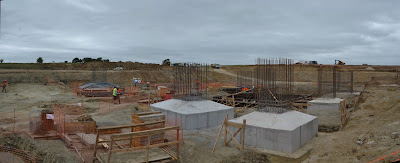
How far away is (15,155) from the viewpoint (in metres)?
11.9

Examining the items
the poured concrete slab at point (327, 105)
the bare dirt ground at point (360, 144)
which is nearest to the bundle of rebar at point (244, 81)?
the poured concrete slab at point (327, 105)

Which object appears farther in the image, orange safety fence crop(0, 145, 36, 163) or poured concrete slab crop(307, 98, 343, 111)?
poured concrete slab crop(307, 98, 343, 111)

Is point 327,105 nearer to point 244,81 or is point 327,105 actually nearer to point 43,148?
point 43,148

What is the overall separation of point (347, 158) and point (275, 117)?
3.64 metres

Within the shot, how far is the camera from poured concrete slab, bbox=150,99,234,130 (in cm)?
1540

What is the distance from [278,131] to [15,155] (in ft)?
36.2

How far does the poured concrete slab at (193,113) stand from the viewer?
15398 millimetres

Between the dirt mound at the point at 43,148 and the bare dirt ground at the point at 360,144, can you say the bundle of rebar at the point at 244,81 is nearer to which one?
the bare dirt ground at the point at 360,144

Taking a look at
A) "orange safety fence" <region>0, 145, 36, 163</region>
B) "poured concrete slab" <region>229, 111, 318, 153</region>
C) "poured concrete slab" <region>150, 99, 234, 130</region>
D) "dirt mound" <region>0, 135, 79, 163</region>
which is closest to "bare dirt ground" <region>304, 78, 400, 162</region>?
"poured concrete slab" <region>229, 111, 318, 153</region>

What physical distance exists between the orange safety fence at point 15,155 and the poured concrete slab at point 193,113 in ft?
23.3

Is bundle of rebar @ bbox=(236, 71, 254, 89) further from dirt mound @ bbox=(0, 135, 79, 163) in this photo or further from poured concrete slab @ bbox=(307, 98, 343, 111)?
dirt mound @ bbox=(0, 135, 79, 163)

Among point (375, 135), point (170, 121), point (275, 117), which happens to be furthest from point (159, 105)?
point (375, 135)

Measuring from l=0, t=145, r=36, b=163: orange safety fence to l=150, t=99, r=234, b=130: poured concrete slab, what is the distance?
711 cm

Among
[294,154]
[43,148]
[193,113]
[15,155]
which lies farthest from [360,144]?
[15,155]
